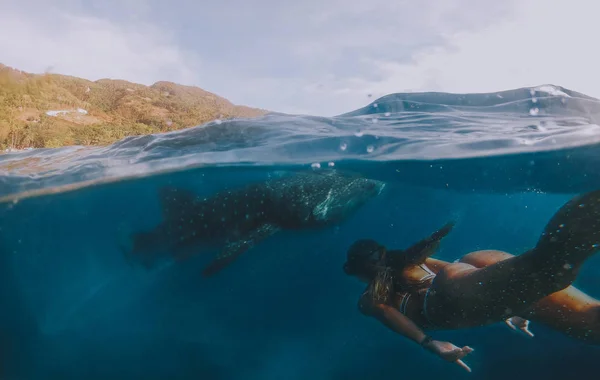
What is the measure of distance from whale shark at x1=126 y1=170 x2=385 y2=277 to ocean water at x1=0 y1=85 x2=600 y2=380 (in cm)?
71

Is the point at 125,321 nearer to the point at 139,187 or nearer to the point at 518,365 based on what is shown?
the point at 139,187

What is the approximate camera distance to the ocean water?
9.52 metres

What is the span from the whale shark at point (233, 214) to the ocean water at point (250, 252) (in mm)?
705

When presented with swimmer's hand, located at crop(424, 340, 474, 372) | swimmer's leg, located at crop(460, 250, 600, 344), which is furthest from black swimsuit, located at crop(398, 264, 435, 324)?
swimmer's hand, located at crop(424, 340, 474, 372)

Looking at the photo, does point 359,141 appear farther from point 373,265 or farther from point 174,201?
point 174,201

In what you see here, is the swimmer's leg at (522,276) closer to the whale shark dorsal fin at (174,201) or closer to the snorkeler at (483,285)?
the snorkeler at (483,285)

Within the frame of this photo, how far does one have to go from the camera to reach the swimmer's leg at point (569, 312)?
555cm

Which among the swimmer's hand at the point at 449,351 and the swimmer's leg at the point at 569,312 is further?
the swimmer's leg at the point at 569,312

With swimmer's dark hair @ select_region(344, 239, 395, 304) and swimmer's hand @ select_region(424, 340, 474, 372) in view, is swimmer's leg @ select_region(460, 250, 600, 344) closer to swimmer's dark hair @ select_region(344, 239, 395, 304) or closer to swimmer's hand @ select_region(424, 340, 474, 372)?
swimmer's dark hair @ select_region(344, 239, 395, 304)

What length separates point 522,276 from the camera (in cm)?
428

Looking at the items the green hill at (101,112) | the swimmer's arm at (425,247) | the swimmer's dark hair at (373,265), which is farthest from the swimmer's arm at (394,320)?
the green hill at (101,112)

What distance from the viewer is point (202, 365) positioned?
10211 millimetres

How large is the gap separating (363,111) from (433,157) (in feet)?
10.2

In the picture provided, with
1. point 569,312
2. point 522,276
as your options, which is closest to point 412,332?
point 522,276
